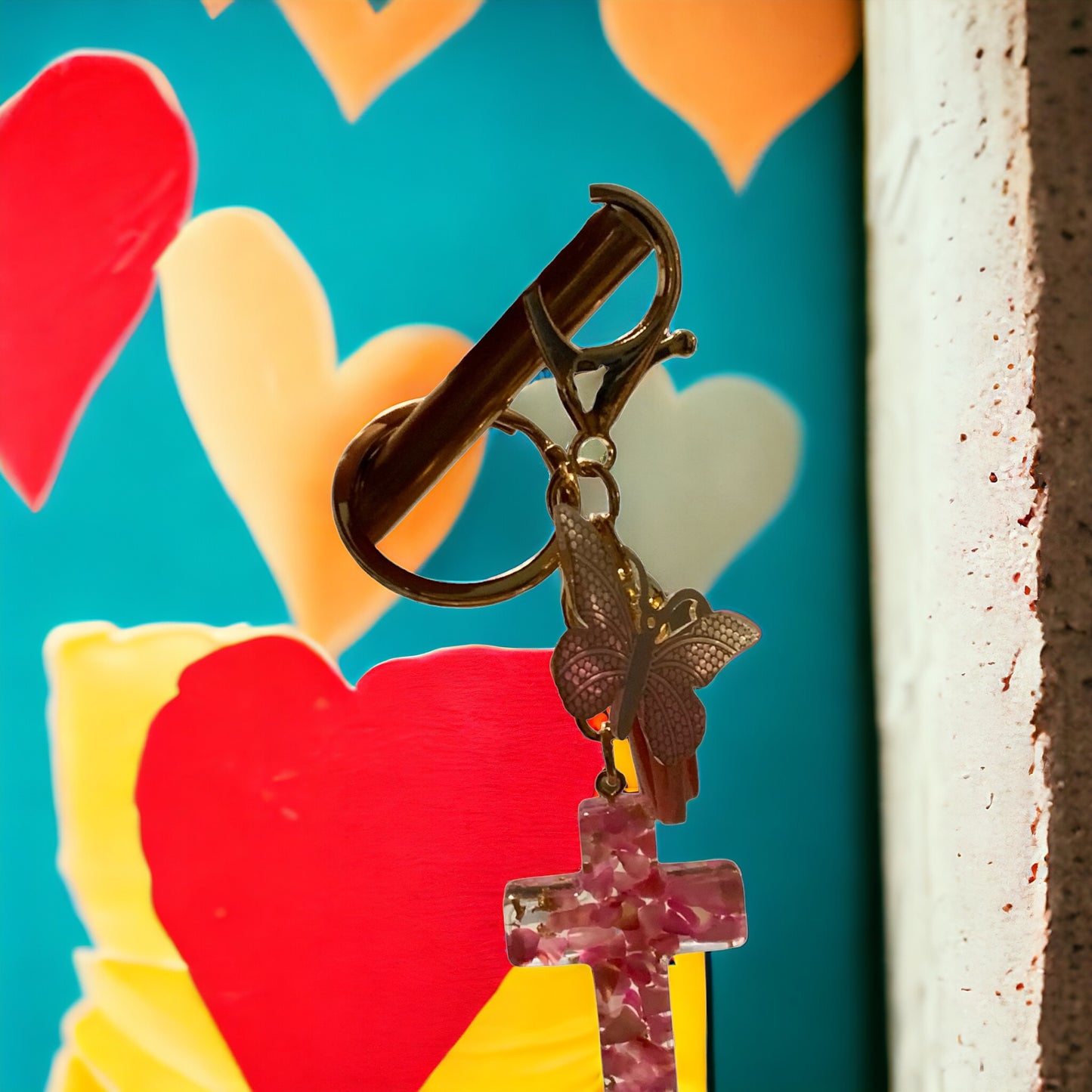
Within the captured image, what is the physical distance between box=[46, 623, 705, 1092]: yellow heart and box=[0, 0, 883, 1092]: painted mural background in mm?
12

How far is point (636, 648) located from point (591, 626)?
0.02 meters

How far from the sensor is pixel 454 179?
0.69 meters

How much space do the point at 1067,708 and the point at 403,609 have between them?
1.55 ft

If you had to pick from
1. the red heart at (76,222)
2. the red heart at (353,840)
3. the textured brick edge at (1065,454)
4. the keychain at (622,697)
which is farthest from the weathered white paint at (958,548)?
the red heart at (76,222)

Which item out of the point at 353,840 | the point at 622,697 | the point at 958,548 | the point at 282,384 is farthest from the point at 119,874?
the point at 958,548

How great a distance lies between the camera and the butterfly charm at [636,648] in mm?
369

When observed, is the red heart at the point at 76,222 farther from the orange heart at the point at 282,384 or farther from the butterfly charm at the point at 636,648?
the butterfly charm at the point at 636,648

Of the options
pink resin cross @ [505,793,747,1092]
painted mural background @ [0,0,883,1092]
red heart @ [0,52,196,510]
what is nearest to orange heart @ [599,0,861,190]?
painted mural background @ [0,0,883,1092]

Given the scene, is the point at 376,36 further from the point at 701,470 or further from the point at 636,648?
the point at 636,648

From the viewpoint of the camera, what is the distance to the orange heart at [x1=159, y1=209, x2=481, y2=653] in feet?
2.24

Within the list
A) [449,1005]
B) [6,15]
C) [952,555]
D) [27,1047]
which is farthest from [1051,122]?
[27,1047]

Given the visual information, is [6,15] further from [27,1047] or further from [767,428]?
[27,1047]

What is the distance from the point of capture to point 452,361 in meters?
0.67

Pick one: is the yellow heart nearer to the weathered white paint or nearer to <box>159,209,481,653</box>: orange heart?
<box>159,209,481,653</box>: orange heart
